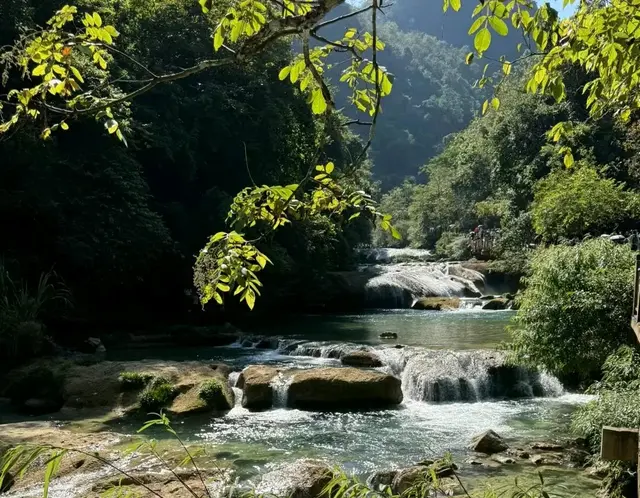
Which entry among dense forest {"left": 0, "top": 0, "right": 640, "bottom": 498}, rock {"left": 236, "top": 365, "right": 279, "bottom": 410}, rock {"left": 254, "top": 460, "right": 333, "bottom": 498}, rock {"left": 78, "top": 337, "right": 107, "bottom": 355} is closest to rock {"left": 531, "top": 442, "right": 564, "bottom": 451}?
dense forest {"left": 0, "top": 0, "right": 640, "bottom": 498}

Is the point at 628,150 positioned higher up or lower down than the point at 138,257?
higher up

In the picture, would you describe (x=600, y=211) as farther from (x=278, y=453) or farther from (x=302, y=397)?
(x=278, y=453)

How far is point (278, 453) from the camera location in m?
8.77

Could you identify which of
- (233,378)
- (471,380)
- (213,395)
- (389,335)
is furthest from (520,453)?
A: (389,335)

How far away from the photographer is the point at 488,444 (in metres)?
8.62

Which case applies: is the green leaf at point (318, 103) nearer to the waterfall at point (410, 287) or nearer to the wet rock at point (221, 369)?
the wet rock at point (221, 369)

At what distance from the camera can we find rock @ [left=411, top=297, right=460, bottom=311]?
76.7ft

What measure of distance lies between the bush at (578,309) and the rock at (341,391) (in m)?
2.56

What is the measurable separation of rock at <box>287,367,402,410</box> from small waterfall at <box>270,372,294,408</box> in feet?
0.32

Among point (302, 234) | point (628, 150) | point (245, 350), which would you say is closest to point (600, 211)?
point (628, 150)

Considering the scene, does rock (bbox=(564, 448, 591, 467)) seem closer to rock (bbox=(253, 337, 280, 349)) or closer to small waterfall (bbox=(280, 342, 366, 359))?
small waterfall (bbox=(280, 342, 366, 359))

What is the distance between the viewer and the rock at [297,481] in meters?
6.64

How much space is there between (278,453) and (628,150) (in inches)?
819

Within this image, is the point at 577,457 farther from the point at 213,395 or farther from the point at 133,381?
the point at 133,381
